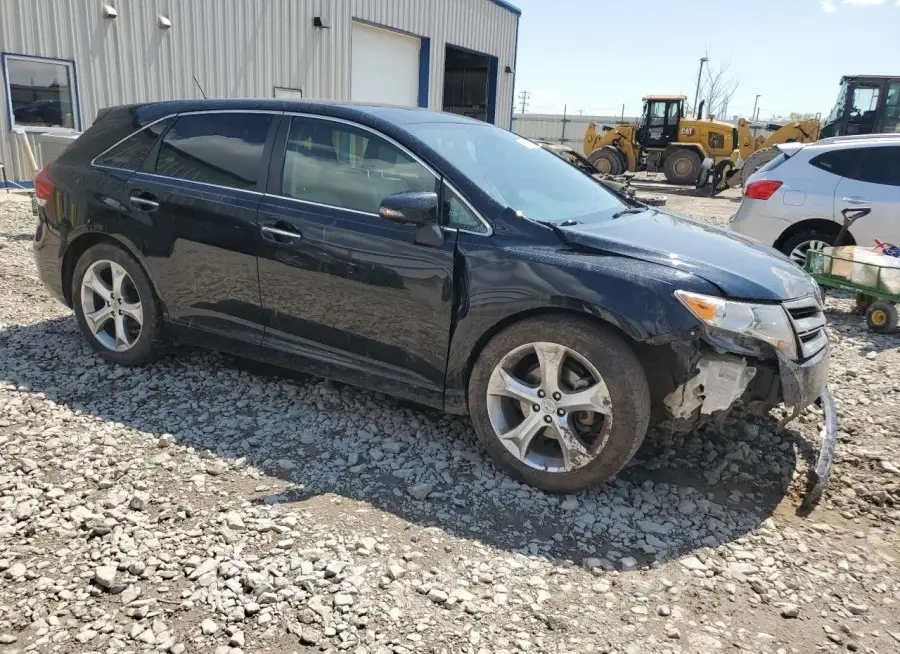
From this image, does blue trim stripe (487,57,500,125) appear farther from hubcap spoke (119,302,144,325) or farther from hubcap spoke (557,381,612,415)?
hubcap spoke (557,381,612,415)

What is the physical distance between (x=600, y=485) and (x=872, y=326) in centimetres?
423

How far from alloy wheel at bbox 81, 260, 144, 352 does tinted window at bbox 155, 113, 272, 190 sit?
29.3 inches

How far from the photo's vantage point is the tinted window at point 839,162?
7.13 metres

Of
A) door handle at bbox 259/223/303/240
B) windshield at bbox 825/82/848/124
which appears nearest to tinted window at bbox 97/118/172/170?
door handle at bbox 259/223/303/240

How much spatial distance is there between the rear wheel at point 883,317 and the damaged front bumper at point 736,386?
3.57 metres

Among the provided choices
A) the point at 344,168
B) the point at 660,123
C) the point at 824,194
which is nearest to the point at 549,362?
the point at 344,168

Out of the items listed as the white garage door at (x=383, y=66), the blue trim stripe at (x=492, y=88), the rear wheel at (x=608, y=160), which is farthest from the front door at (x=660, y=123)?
the white garage door at (x=383, y=66)

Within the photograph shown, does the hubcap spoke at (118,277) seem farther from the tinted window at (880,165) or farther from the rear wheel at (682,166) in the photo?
the rear wheel at (682,166)

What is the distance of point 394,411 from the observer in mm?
4008

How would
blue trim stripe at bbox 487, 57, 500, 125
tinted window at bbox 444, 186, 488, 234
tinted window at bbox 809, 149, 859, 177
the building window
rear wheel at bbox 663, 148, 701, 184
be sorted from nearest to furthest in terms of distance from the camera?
1. tinted window at bbox 444, 186, 488, 234
2. tinted window at bbox 809, 149, 859, 177
3. the building window
4. rear wheel at bbox 663, 148, 701, 184
5. blue trim stripe at bbox 487, 57, 500, 125

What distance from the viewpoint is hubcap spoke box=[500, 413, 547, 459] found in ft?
10.4

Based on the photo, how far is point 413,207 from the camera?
320cm

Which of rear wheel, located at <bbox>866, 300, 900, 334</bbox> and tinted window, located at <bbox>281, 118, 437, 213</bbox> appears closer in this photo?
tinted window, located at <bbox>281, 118, 437, 213</bbox>

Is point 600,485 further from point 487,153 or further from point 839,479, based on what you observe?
point 487,153
